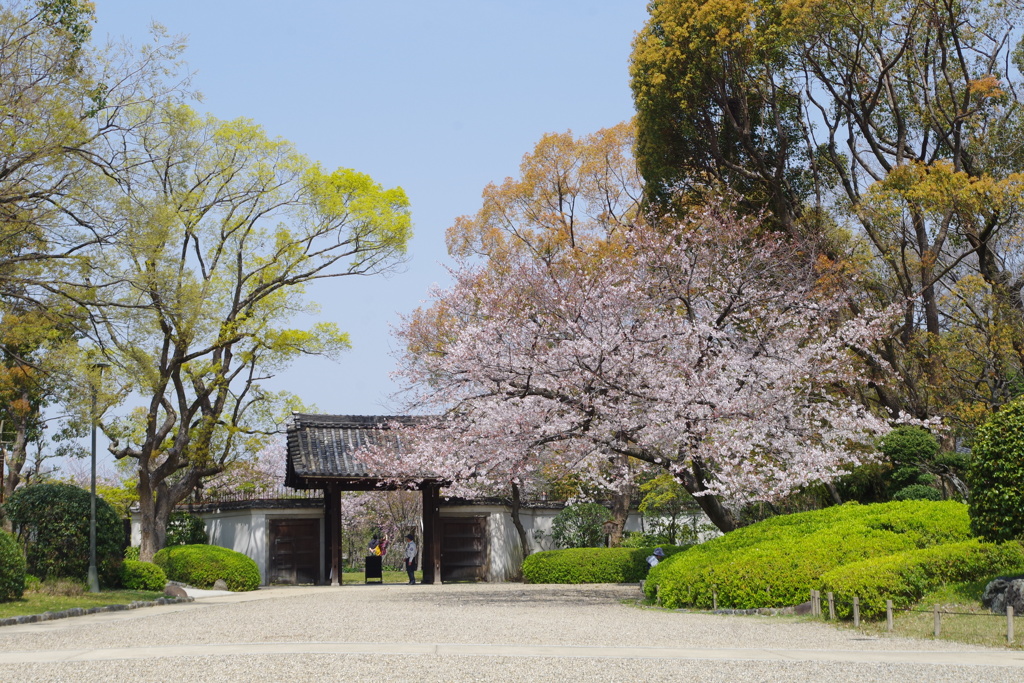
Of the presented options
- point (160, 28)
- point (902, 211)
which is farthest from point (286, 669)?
point (902, 211)

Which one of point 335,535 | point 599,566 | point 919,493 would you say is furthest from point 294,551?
point 919,493

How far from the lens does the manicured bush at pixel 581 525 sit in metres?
24.2

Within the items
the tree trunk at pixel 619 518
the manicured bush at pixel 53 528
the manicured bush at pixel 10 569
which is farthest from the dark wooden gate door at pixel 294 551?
the manicured bush at pixel 10 569

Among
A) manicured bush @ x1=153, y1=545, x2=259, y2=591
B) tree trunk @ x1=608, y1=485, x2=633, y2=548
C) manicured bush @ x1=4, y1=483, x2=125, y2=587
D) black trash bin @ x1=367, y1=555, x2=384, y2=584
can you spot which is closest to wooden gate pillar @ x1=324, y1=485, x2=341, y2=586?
black trash bin @ x1=367, y1=555, x2=384, y2=584

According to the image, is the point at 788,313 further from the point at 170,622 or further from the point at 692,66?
the point at 170,622

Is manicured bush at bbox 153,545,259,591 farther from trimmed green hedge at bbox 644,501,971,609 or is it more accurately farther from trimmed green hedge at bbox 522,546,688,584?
trimmed green hedge at bbox 644,501,971,609

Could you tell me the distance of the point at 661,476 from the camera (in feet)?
70.4

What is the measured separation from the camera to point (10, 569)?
1412cm

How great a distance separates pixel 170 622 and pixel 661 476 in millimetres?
12040

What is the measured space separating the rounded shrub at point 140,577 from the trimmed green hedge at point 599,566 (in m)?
8.73

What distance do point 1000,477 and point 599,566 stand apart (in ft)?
41.9

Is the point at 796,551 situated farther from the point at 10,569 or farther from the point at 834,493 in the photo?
the point at 10,569

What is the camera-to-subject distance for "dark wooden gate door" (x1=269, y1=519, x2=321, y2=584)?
78.7 feet

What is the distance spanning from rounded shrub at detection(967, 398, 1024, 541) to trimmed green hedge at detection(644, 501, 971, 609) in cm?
225
